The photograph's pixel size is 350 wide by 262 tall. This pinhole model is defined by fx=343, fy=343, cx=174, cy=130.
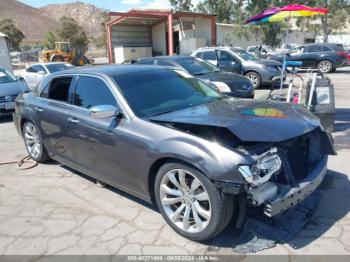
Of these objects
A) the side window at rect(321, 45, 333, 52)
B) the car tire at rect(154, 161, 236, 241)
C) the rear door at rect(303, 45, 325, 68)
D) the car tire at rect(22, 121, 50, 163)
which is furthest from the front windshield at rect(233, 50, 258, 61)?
the car tire at rect(154, 161, 236, 241)

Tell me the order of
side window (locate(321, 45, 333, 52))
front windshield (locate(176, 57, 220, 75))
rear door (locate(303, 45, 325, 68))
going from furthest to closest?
rear door (locate(303, 45, 325, 68)) → side window (locate(321, 45, 333, 52)) → front windshield (locate(176, 57, 220, 75))

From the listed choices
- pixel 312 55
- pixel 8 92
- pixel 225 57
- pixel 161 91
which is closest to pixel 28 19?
pixel 312 55

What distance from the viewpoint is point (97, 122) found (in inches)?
157

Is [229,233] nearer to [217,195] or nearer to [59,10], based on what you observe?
[217,195]

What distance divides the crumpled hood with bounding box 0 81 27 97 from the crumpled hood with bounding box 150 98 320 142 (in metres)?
7.41

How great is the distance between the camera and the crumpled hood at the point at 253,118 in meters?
3.05

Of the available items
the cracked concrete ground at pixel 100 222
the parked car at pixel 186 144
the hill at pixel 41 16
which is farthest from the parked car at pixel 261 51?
the hill at pixel 41 16

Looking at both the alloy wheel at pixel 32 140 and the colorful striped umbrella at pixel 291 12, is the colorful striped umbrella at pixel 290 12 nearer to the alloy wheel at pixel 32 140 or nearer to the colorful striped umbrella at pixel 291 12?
the colorful striped umbrella at pixel 291 12

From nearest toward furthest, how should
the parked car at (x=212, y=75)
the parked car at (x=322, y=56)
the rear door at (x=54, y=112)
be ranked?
the rear door at (x=54, y=112), the parked car at (x=212, y=75), the parked car at (x=322, y=56)

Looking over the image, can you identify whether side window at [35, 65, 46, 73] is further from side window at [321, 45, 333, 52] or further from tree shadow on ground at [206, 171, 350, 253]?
side window at [321, 45, 333, 52]

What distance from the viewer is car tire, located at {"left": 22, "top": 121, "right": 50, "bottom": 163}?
5.49m

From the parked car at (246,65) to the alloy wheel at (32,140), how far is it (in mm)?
8745

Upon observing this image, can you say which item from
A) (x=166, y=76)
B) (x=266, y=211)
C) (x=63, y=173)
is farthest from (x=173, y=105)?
(x=63, y=173)

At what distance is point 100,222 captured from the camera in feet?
12.3
